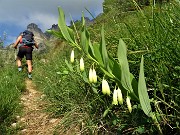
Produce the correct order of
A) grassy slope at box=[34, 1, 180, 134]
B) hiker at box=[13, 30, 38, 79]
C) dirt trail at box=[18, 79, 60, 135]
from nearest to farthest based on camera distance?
grassy slope at box=[34, 1, 180, 134]
dirt trail at box=[18, 79, 60, 135]
hiker at box=[13, 30, 38, 79]

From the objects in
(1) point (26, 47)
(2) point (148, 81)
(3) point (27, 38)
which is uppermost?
(3) point (27, 38)

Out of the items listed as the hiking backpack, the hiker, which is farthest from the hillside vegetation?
the hiking backpack

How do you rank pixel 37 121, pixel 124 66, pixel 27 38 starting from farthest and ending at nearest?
1. pixel 27 38
2. pixel 37 121
3. pixel 124 66

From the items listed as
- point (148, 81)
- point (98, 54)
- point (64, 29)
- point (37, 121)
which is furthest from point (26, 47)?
point (98, 54)

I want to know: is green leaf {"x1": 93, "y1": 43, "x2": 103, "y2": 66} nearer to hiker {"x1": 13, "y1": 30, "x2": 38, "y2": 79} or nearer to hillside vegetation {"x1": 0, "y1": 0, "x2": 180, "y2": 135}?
hillside vegetation {"x1": 0, "y1": 0, "x2": 180, "y2": 135}

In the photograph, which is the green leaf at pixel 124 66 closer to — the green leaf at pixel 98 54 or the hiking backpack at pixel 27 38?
the green leaf at pixel 98 54

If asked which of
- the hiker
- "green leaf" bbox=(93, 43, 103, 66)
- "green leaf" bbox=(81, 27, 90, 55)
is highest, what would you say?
the hiker

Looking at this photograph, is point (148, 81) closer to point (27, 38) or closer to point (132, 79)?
point (132, 79)

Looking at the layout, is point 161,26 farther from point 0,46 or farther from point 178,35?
point 0,46

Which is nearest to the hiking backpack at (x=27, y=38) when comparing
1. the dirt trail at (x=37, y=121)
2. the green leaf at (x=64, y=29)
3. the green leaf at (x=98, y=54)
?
the dirt trail at (x=37, y=121)

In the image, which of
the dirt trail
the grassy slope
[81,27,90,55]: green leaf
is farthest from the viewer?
the dirt trail

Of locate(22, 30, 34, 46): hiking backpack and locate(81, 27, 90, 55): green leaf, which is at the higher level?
locate(22, 30, 34, 46): hiking backpack

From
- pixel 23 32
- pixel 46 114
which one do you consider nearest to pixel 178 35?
pixel 46 114

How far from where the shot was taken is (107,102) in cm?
289
